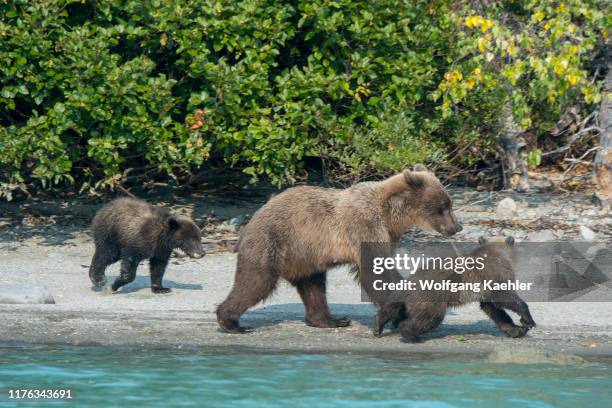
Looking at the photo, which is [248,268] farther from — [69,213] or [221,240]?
[69,213]

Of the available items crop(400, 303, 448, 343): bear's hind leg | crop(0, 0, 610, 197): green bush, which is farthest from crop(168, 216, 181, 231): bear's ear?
crop(400, 303, 448, 343): bear's hind leg

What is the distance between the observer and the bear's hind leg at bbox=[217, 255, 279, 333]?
9602 mm

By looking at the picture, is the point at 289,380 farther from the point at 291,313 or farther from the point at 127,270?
the point at 127,270

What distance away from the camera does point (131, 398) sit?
27.7 feet

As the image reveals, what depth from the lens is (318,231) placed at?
9.84 meters

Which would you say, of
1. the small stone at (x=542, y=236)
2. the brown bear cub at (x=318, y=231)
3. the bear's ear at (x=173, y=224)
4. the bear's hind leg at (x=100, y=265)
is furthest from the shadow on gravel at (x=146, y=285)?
the small stone at (x=542, y=236)

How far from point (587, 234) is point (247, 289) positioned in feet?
19.1

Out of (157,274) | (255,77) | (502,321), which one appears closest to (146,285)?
(157,274)

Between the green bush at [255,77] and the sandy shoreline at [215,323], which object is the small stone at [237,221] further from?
the sandy shoreline at [215,323]

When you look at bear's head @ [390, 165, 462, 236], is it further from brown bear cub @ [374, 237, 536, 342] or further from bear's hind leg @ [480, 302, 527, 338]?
bear's hind leg @ [480, 302, 527, 338]

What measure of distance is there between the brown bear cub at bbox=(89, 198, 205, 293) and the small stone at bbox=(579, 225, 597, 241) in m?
5.02

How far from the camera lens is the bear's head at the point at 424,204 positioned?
33.3 ft

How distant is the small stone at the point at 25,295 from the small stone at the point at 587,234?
669cm

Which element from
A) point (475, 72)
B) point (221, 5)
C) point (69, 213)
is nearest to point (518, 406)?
point (475, 72)
